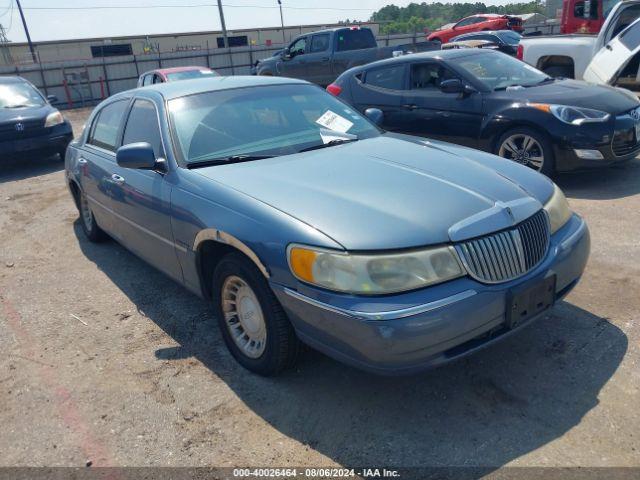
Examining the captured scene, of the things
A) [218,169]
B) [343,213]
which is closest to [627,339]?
[343,213]

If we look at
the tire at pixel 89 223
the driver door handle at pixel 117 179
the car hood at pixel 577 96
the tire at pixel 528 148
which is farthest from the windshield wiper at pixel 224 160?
the car hood at pixel 577 96

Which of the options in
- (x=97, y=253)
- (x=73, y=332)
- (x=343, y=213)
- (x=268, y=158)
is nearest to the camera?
(x=343, y=213)

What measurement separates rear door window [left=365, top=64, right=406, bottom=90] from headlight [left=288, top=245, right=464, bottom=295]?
544cm

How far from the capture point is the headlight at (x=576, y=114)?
228 inches

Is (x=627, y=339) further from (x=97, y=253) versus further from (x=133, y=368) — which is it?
(x=97, y=253)

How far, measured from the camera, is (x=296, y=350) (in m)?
2.96

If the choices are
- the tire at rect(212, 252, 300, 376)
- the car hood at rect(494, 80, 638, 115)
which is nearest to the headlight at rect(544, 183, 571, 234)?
the tire at rect(212, 252, 300, 376)

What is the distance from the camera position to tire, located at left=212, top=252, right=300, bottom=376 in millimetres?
2828

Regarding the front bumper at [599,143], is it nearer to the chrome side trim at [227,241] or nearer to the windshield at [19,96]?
the chrome side trim at [227,241]

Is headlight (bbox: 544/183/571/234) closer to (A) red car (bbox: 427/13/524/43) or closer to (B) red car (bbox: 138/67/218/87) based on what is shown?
(B) red car (bbox: 138/67/218/87)

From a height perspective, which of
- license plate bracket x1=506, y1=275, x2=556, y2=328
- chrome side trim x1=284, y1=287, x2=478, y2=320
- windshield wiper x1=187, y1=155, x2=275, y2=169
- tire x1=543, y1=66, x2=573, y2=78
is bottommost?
tire x1=543, y1=66, x2=573, y2=78

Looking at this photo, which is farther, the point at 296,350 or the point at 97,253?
the point at 97,253

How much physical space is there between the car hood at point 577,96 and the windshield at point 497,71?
0.25m

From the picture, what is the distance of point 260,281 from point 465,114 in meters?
4.69
